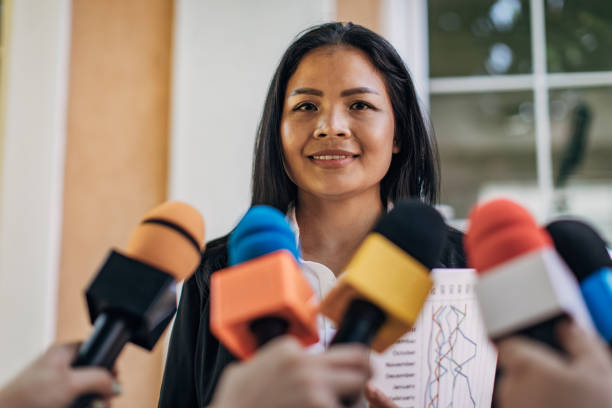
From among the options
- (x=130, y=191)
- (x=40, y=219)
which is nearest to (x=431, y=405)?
(x=130, y=191)

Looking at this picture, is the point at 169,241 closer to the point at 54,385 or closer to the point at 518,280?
the point at 54,385

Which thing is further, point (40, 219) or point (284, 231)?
point (40, 219)

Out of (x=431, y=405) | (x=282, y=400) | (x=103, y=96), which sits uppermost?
(x=103, y=96)

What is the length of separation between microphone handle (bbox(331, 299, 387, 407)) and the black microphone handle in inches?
7.7

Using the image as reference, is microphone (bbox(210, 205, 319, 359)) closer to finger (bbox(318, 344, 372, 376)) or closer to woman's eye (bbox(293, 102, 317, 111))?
finger (bbox(318, 344, 372, 376))

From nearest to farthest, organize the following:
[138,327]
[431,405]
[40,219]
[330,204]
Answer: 1. [138,327]
2. [431,405]
3. [330,204]
4. [40,219]

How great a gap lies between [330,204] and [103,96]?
115 cm

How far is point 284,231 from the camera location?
0.51 m

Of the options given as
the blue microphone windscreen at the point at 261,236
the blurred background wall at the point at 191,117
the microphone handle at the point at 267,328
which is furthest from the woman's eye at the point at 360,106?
the blurred background wall at the point at 191,117

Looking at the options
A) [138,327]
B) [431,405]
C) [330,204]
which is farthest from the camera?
[330,204]

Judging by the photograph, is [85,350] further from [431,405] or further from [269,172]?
[269,172]

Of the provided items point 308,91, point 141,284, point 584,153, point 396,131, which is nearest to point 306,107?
point 308,91

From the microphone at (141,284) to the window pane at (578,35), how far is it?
5.62 feet

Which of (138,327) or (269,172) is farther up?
(269,172)
